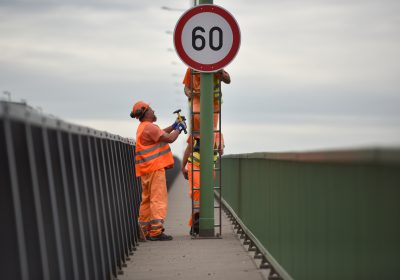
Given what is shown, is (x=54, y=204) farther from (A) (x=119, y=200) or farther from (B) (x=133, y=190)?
(B) (x=133, y=190)

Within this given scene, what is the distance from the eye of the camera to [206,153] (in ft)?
44.3

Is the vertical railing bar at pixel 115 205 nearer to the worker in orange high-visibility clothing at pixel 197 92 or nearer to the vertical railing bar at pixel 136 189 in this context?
the vertical railing bar at pixel 136 189

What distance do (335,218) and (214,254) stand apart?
579 cm

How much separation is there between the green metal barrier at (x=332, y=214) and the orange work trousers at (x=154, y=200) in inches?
118

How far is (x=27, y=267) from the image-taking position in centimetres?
488

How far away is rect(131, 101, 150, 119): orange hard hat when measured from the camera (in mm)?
13281

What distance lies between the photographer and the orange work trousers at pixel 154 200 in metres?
13.0

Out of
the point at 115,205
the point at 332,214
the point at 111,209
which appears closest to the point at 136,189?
the point at 115,205

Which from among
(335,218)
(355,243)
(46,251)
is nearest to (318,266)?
(335,218)

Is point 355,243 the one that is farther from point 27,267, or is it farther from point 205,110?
point 205,110

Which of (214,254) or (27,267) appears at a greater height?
(27,267)

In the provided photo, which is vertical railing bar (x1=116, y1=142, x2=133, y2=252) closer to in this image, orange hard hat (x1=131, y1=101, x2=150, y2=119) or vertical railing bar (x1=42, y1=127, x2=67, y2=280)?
orange hard hat (x1=131, y1=101, x2=150, y2=119)

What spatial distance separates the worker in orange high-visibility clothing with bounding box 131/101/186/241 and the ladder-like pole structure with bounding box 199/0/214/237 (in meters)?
0.41

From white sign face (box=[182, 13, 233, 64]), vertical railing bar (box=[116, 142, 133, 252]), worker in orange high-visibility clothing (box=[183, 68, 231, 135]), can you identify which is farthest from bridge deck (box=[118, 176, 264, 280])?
white sign face (box=[182, 13, 233, 64])
